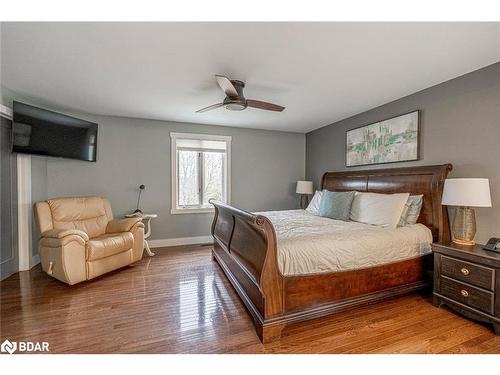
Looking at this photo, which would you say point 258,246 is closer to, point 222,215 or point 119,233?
point 222,215

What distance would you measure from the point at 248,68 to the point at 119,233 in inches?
117

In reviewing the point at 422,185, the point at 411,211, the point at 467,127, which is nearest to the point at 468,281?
the point at 411,211

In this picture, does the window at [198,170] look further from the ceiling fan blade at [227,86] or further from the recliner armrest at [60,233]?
the ceiling fan blade at [227,86]

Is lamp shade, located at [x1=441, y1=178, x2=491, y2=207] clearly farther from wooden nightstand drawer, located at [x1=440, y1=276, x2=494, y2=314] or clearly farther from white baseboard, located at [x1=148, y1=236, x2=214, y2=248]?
white baseboard, located at [x1=148, y1=236, x2=214, y2=248]

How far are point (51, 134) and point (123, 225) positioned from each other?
1663 millimetres

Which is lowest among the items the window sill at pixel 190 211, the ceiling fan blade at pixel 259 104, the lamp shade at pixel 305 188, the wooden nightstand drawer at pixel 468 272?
the wooden nightstand drawer at pixel 468 272

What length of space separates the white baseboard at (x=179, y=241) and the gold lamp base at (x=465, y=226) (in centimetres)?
390

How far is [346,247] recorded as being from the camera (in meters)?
2.10

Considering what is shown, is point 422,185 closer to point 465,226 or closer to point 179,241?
point 465,226

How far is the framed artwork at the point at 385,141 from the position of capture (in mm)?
3012

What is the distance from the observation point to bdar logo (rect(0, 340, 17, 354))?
1632 millimetres

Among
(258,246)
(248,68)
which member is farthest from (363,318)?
(248,68)

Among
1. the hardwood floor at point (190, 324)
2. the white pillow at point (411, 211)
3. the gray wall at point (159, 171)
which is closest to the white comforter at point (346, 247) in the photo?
the white pillow at point (411, 211)

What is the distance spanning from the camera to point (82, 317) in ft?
6.79
